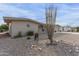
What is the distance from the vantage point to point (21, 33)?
13789mm

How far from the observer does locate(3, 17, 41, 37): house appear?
13781 millimetres

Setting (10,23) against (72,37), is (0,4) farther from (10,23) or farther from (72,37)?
(72,37)

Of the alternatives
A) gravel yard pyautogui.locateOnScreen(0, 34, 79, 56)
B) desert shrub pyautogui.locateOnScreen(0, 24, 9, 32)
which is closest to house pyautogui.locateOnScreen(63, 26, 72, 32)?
gravel yard pyautogui.locateOnScreen(0, 34, 79, 56)

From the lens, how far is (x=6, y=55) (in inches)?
543

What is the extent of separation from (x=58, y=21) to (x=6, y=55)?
89cm

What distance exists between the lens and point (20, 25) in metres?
13.8

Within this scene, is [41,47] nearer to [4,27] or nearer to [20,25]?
[20,25]

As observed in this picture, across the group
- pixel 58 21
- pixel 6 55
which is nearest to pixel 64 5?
pixel 58 21

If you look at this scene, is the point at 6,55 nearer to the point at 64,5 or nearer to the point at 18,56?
the point at 18,56

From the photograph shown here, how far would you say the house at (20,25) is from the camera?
13.8 meters

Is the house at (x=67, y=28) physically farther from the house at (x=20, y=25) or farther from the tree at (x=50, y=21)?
the house at (x=20, y=25)

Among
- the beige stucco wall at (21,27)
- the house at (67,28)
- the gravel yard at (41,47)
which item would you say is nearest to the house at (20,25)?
the beige stucco wall at (21,27)

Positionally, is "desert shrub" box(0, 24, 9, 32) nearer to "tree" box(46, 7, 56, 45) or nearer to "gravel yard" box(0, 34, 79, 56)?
"gravel yard" box(0, 34, 79, 56)

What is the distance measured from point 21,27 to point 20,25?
3 cm
